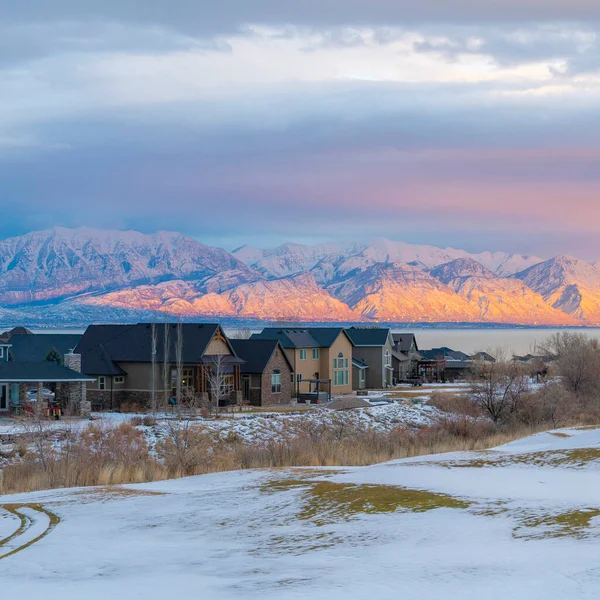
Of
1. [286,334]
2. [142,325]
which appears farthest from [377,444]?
[286,334]

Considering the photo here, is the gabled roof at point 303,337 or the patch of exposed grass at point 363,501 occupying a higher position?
the gabled roof at point 303,337

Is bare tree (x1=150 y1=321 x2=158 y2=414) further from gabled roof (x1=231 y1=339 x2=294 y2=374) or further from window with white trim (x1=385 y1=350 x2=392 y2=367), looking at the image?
window with white trim (x1=385 y1=350 x2=392 y2=367)

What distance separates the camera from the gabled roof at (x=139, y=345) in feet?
195

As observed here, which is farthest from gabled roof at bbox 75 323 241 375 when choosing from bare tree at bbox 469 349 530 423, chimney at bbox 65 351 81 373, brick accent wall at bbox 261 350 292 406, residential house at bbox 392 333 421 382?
residential house at bbox 392 333 421 382

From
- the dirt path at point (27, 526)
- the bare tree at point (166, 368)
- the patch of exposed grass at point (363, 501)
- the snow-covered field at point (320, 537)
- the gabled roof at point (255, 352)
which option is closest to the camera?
the snow-covered field at point (320, 537)

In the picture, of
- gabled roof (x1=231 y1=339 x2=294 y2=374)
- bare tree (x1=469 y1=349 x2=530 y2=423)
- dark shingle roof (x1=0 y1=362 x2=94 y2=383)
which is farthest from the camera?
gabled roof (x1=231 y1=339 x2=294 y2=374)

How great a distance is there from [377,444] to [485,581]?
23553 mm

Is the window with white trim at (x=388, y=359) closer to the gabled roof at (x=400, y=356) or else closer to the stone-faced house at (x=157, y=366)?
the gabled roof at (x=400, y=356)

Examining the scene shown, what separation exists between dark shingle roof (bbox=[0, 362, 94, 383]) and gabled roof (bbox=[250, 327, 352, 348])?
21.4m

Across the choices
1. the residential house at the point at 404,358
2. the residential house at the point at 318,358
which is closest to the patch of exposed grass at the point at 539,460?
the residential house at the point at 318,358

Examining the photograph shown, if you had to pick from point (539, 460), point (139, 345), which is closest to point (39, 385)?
point (139, 345)

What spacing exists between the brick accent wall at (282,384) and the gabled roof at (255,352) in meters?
0.48

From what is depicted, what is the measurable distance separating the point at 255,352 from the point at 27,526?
2027 inches

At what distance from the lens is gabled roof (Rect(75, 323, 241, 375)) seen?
195ft
